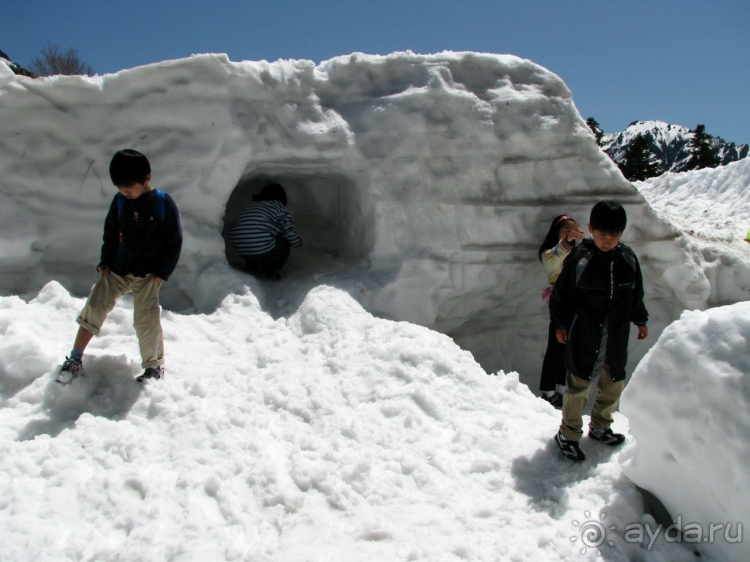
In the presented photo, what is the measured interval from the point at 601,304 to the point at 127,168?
2.34 metres

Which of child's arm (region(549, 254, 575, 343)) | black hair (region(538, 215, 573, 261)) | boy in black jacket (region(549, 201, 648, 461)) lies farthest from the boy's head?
black hair (region(538, 215, 573, 261))

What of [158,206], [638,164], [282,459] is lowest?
[638,164]

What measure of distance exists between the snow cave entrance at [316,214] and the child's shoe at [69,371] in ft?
7.33

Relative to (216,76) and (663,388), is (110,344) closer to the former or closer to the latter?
(216,76)

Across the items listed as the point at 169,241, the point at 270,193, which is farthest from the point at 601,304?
the point at 270,193

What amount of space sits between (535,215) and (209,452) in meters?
3.41

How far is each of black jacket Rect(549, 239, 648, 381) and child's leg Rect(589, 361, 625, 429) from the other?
4cm

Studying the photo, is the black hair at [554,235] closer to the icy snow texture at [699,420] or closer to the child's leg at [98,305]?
the icy snow texture at [699,420]

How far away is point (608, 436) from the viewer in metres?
2.48

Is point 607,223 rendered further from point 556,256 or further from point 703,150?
point 703,150

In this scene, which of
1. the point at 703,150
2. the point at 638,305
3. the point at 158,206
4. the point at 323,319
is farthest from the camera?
the point at 703,150

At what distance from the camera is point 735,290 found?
17.4 feet

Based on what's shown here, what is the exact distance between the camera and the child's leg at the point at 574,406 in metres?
2.38

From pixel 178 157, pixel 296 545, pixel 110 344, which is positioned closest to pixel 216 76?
pixel 178 157
